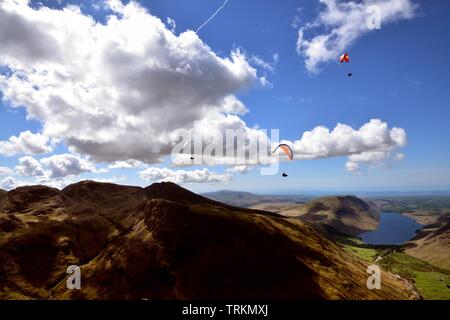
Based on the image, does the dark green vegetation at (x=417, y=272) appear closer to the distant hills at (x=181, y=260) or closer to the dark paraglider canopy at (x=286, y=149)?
the distant hills at (x=181, y=260)

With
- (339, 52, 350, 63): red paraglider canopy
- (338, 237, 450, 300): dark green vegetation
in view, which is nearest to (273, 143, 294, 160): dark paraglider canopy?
(339, 52, 350, 63): red paraglider canopy

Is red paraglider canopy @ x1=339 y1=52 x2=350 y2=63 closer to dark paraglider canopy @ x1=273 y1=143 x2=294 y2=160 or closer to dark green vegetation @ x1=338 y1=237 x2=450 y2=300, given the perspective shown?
dark paraglider canopy @ x1=273 y1=143 x2=294 y2=160

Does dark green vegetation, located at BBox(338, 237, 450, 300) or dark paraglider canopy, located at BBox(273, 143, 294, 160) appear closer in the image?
dark paraglider canopy, located at BBox(273, 143, 294, 160)

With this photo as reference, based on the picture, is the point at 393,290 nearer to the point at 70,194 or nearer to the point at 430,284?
the point at 430,284

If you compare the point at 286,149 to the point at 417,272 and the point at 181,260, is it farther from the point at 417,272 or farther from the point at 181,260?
the point at 417,272

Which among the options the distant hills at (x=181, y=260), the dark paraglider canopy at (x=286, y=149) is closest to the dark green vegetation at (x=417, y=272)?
the distant hills at (x=181, y=260)

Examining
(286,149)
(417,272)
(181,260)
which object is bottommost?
(417,272)

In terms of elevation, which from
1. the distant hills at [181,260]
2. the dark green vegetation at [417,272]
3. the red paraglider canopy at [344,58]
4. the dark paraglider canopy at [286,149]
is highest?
the red paraglider canopy at [344,58]

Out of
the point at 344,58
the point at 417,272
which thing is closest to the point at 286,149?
the point at 344,58
